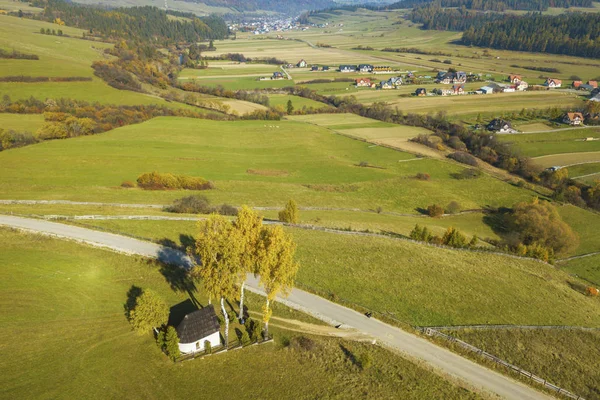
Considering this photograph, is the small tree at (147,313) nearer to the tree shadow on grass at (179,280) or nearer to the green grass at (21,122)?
the tree shadow on grass at (179,280)

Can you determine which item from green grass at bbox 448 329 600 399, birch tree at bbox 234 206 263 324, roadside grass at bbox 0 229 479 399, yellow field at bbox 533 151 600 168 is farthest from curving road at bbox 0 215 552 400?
yellow field at bbox 533 151 600 168

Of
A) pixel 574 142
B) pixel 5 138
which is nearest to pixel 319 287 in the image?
pixel 5 138

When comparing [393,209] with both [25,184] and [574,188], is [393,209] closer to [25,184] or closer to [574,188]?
[574,188]

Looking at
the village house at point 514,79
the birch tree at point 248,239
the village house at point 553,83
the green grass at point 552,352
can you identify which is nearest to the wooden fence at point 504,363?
the green grass at point 552,352

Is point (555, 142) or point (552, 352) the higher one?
point (555, 142)

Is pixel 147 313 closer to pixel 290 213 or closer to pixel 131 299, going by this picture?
pixel 131 299

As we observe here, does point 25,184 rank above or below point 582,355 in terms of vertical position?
above

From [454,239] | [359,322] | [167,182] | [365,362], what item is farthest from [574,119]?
[365,362]
